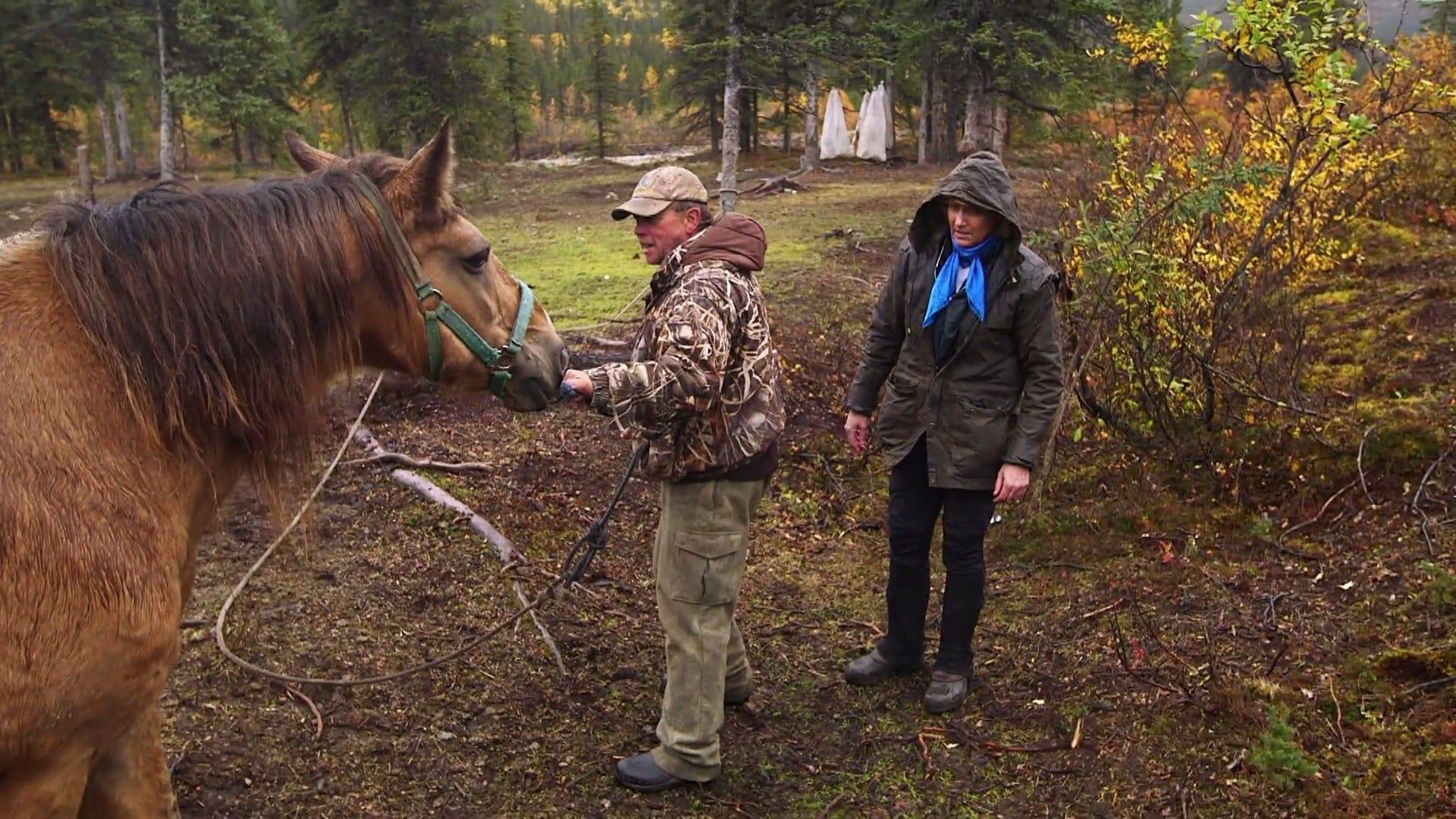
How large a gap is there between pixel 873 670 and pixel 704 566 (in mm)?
1217

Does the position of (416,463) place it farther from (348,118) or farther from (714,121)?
(714,121)

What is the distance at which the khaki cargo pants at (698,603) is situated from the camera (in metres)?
3.10

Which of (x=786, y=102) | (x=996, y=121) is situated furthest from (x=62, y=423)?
(x=786, y=102)

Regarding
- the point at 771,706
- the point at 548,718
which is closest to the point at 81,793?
the point at 548,718

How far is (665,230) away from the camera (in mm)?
3053

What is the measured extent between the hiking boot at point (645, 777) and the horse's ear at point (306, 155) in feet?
7.09

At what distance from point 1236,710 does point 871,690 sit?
1.34 m

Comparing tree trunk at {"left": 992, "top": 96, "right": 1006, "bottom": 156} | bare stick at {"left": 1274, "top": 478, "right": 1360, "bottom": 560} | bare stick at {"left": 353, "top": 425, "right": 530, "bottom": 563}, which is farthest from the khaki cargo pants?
tree trunk at {"left": 992, "top": 96, "right": 1006, "bottom": 156}

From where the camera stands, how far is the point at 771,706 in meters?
3.81

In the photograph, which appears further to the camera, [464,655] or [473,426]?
[473,426]

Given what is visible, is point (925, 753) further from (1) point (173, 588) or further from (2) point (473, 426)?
(2) point (473, 426)

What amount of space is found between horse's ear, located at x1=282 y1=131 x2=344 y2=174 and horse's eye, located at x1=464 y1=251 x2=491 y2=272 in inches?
20.1

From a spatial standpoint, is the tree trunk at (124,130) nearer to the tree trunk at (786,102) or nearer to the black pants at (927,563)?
the tree trunk at (786,102)

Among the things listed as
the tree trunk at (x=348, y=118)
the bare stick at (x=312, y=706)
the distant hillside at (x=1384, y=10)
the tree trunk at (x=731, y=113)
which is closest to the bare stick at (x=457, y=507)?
the bare stick at (x=312, y=706)
